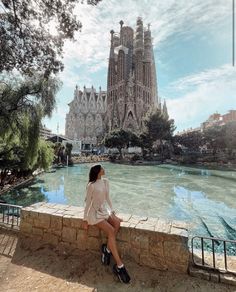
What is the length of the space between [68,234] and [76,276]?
725 mm

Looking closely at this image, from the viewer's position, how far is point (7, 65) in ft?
20.1

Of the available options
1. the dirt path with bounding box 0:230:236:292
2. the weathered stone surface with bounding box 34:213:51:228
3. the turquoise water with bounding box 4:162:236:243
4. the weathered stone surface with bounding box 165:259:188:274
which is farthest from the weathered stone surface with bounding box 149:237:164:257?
the turquoise water with bounding box 4:162:236:243

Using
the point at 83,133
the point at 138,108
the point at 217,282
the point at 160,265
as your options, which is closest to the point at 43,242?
the point at 160,265

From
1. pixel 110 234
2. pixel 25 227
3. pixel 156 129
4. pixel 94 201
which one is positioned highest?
pixel 156 129

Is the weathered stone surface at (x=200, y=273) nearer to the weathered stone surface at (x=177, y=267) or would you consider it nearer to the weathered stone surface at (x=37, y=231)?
the weathered stone surface at (x=177, y=267)

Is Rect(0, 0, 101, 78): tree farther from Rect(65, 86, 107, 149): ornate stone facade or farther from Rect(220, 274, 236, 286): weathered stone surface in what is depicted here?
Rect(65, 86, 107, 149): ornate stone facade

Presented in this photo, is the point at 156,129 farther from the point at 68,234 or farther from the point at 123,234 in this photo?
the point at 123,234

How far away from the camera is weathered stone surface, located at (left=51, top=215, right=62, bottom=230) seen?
3593 millimetres

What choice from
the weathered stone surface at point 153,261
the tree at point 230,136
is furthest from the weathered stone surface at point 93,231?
the tree at point 230,136

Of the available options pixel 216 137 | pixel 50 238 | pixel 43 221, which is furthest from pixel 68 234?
pixel 216 137

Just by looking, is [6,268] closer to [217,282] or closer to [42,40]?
[217,282]

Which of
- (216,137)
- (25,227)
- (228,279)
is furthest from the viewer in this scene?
(216,137)

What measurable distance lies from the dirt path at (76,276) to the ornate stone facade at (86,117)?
227 ft

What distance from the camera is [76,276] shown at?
117 inches
